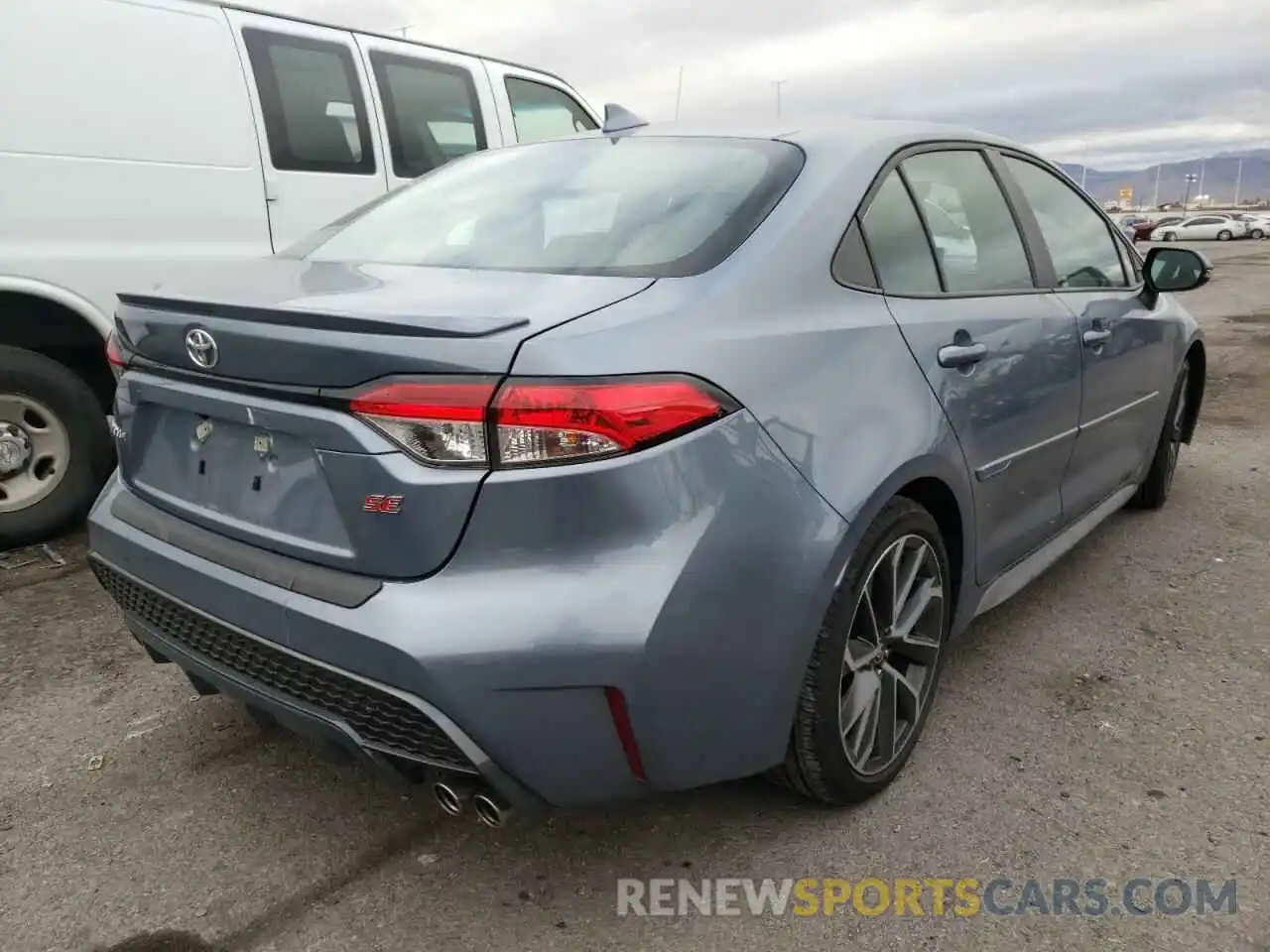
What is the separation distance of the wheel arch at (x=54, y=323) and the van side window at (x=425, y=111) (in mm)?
1639

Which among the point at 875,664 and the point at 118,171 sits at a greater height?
the point at 118,171

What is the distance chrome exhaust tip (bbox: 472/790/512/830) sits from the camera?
1914 mm

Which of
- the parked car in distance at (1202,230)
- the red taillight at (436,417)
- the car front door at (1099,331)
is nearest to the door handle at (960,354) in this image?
the car front door at (1099,331)

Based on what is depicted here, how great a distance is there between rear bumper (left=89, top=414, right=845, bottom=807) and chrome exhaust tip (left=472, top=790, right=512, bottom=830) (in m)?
0.06

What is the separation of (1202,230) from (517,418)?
201 ft

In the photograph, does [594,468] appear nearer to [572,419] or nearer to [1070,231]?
[572,419]

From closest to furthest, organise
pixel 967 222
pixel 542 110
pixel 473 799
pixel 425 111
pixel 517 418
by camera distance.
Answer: pixel 517 418, pixel 473 799, pixel 967 222, pixel 425 111, pixel 542 110

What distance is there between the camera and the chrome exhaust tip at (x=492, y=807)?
191 cm

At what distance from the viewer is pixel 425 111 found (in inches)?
205

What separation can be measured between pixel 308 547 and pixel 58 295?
260 cm

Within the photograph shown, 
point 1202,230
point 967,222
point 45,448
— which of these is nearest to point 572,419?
point 967,222

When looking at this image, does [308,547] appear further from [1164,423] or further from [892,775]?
[1164,423]

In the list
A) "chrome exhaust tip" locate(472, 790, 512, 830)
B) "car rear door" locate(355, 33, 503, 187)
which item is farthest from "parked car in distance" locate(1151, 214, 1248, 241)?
"chrome exhaust tip" locate(472, 790, 512, 830)

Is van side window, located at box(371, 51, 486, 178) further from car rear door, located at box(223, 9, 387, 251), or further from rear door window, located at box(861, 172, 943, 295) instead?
rear door window, located at box(861, 172, 943, 295)
